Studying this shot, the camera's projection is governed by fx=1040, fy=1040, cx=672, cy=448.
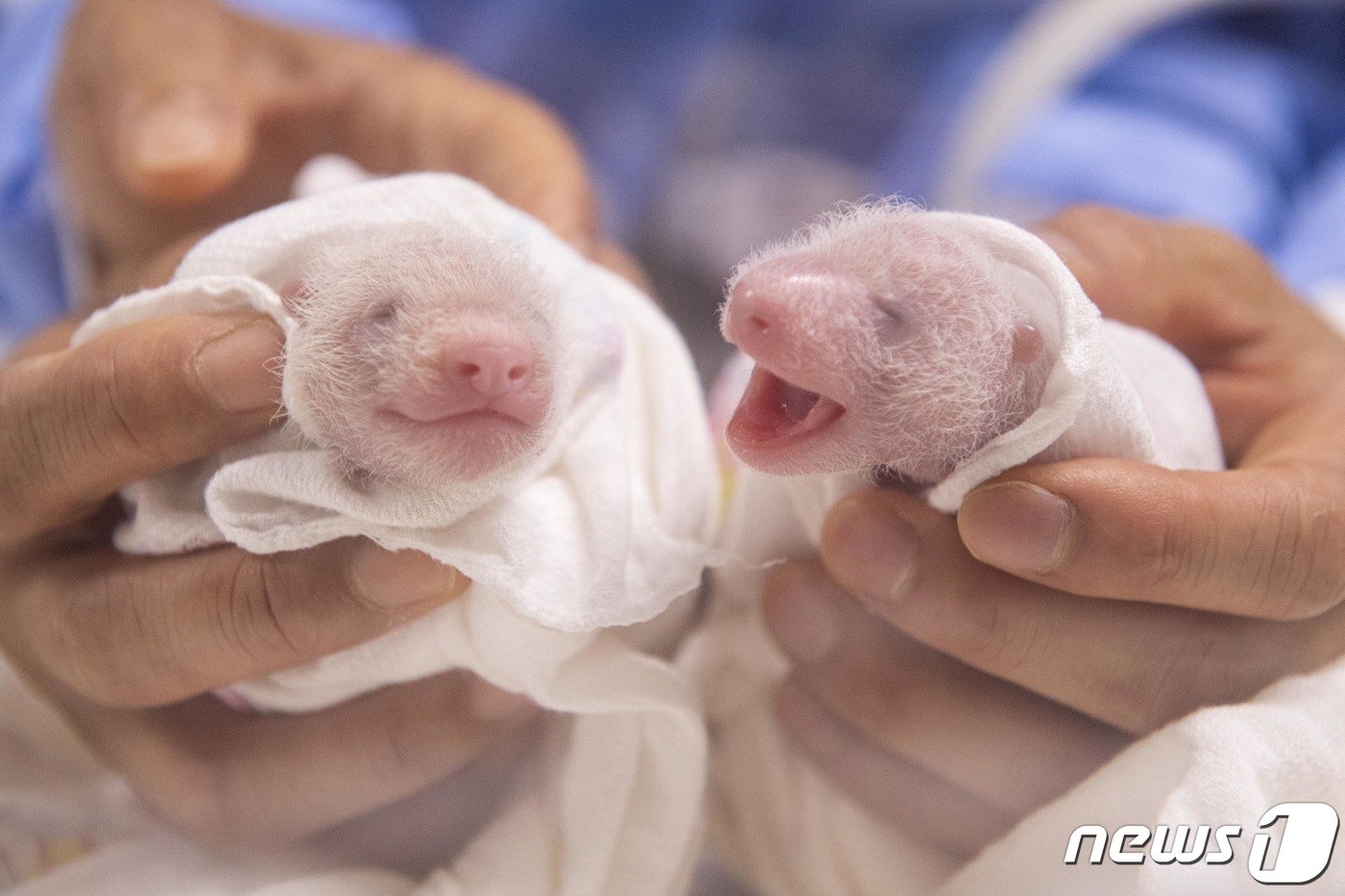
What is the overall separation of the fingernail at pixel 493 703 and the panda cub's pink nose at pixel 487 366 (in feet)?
0.75

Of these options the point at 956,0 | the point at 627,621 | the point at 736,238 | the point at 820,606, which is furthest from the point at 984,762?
the point at 956,0

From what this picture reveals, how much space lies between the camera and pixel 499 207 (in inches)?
27.6

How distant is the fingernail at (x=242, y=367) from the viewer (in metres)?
0.59

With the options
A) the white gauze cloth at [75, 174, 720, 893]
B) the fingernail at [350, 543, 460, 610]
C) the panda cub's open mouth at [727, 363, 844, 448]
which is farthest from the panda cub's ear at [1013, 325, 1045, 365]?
the fingernail at [350, 543, 460, 610]

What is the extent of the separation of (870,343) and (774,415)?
61 millimetres

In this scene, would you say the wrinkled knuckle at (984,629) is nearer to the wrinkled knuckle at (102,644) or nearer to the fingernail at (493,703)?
the fingernail at (493,703)

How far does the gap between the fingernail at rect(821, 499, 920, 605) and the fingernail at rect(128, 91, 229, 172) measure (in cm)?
73

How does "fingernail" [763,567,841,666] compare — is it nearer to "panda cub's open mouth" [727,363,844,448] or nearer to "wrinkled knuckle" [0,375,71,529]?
"panda cub's open mouth" [727,363,844,448]

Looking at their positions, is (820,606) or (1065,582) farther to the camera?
(820,606)

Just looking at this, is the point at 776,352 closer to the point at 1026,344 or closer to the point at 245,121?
the point at 1026,344

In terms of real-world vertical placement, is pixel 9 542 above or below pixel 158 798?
above

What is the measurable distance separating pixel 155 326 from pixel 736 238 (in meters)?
1.12

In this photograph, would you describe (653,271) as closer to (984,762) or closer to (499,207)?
(499,207)

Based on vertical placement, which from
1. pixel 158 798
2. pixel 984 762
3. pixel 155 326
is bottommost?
Result: pixel 158 798
